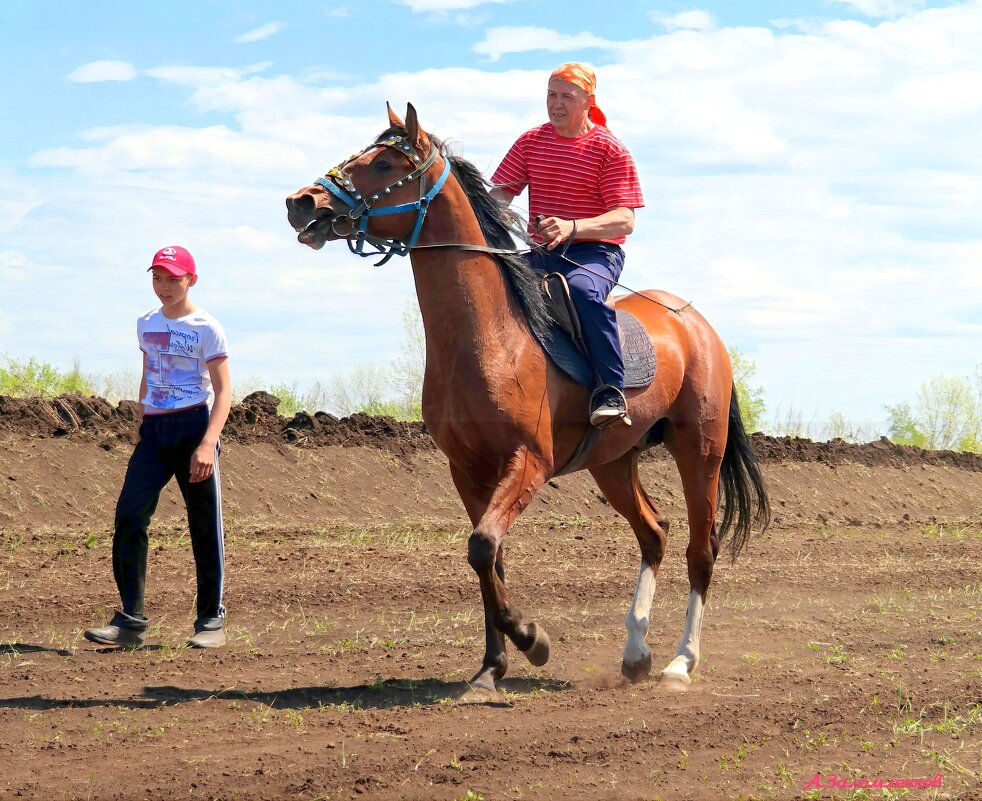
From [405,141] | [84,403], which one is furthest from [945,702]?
[84,403]

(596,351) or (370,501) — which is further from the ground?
(596,351)

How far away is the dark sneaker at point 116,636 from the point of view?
6.84 m

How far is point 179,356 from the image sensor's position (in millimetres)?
6945

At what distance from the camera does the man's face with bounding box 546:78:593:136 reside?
21.7ft

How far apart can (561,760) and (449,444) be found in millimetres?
1799

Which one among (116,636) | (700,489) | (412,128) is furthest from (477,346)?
(116,636)

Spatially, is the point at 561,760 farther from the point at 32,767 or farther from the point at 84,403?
the point at 84,403

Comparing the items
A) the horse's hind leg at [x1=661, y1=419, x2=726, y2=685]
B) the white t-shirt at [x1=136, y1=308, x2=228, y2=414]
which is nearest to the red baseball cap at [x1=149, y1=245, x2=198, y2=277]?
the white t-shirt at [x1=136, y1=308, x2=228, y2=414]

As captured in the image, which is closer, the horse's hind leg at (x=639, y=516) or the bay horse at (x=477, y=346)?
the bay horse at (x=477, y=346)

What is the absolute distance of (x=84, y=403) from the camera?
50.8 ft

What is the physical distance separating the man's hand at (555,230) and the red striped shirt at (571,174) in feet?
1.05

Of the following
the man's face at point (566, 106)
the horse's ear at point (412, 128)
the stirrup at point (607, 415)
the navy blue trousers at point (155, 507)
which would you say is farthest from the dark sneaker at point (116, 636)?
the man's face at point (566, 106)

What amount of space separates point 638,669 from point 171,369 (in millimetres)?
3360

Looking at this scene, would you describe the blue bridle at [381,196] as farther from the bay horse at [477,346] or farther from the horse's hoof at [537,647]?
the horse's hoof at [537,647]
